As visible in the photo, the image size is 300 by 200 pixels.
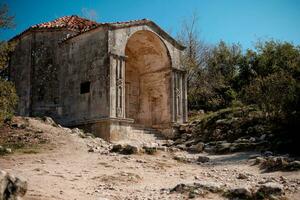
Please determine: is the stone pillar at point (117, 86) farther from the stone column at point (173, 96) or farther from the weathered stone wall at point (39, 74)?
the weathered stone wall at point (39, 74)

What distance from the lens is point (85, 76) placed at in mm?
18062

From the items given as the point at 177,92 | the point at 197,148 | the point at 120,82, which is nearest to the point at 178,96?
the point at 177,92

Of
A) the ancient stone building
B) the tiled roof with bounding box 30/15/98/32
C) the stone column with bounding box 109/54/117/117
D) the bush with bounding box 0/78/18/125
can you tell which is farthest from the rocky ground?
the tiled roof with bounding box 30/15/98/32

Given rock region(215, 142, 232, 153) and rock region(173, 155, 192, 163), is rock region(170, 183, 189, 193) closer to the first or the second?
rock region(173, 155, 192, 163)

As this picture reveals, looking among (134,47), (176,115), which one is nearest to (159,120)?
(176,115)

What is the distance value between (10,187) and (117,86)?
1201 cm

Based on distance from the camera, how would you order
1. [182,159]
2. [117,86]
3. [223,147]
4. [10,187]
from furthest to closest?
[117,86]
[223,147]
[182,159]
[10,187]

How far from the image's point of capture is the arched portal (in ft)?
67.5

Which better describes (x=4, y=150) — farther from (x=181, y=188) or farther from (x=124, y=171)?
(x=181, y=188)

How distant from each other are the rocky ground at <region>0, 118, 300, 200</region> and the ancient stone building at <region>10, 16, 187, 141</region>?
3.28 metres

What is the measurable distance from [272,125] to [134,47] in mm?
10224

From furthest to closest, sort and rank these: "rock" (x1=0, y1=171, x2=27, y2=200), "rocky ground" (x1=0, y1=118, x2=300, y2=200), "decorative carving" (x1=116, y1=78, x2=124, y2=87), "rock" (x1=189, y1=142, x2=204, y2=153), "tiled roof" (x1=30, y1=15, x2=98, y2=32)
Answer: "tiled roof" (x1=30, y1=15, x2=98, y2=32)
"decorative carving" (x1=116, y1=78, x2=124, y2=87)
"rock" (x1=189, y1=142, x2=204, y2=153)
"rocky ground" (x1=0, y1=118, x2=300, y2=200)
"rock" (x1=0, y1=171, x2=27, y2=200)

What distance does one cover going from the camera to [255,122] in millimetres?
15641

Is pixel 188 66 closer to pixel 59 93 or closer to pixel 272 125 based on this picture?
pixel 59 93
